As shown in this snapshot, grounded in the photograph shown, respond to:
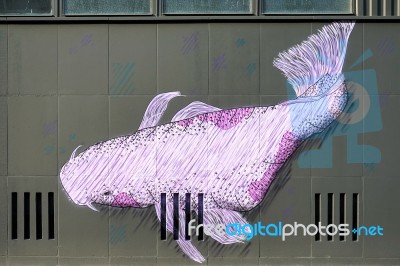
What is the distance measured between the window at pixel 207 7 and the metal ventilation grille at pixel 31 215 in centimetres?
325

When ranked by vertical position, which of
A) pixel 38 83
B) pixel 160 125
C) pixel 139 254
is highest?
pixel 38 83

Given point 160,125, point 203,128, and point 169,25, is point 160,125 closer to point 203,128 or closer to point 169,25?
point 203,128

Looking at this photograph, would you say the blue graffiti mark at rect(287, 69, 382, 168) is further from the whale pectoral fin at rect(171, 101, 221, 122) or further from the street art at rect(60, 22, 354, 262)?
the whale pectoral fin at rect(171, 101, 221, 122)

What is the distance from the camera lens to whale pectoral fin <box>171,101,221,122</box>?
→ 353 inches

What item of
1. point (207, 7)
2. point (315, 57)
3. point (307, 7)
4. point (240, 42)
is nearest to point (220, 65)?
point (240, 42)

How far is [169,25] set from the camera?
8.99 metres

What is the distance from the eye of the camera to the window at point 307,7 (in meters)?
9.05

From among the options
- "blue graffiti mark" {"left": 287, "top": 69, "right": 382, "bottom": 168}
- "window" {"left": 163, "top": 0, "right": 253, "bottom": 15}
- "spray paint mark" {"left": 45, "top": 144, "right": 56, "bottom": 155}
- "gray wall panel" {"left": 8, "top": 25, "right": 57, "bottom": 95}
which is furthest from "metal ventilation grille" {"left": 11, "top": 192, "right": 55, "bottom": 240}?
"blue graffiti mark" {"left": 287, "top": 69, "right": 382, "bottom": 168}

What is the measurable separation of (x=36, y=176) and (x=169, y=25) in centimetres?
293

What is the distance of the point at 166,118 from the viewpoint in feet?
29.5

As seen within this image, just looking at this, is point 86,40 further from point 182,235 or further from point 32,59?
point 182,235

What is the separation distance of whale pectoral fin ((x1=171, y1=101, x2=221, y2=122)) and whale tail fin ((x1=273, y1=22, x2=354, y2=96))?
1.15 meters

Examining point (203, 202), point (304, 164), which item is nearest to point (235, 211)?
point (203, 202)

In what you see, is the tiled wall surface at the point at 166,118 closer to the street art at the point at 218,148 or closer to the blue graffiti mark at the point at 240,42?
the blue graffiti mark at the point at 240,42
